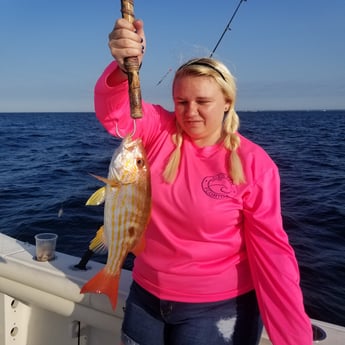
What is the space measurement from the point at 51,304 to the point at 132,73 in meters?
1.99

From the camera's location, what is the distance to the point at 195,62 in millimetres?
2213

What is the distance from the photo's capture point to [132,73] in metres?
1.88

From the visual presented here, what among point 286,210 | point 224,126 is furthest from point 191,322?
point 286,210

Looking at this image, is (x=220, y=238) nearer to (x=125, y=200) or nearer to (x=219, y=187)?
(x=219, y=187)

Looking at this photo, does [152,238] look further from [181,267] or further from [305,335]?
[305,335]

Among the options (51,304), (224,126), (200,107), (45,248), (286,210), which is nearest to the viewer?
(200,107)

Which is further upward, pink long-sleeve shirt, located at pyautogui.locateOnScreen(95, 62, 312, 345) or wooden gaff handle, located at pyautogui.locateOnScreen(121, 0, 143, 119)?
wooden gaff handle, located at pyautogui.locateOnScreen(121, 0, 143, 119)

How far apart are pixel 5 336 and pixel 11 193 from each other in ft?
25.5

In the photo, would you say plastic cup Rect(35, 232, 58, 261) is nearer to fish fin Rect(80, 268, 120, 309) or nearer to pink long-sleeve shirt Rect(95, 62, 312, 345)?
fish fin Rect(80, 268, 120, 309)

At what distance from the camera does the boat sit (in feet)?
9.50

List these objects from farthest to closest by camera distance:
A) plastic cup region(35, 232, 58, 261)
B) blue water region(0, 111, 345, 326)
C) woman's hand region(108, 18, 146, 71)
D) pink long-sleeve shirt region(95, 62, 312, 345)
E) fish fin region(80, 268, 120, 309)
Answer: blue water region(0, 111, 345, 326), plastic cup region(35, 232, 58, 261), fish fin region(80, 268, 120, 309), pink long-sleeve shirt region(95, 62, 312, 345), woman's hand region(108, 18, 146, 71)

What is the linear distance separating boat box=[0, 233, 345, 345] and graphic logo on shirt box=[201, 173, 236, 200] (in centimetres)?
112

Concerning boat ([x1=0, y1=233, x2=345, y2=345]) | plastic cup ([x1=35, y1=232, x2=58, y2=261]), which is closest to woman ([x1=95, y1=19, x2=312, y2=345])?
Answer: boat ([x1=0, y1=233, x2=345, y2=345])

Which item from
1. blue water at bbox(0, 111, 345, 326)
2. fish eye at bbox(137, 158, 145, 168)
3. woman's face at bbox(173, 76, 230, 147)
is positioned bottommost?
blue water at bbox(0, 111, 345, 326)
